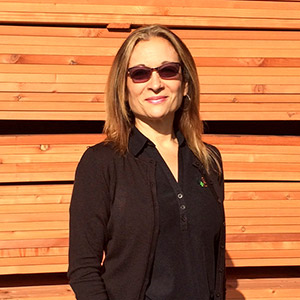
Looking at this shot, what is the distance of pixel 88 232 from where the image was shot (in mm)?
1652

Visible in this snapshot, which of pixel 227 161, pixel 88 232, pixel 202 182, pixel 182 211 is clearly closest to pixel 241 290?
pixel 227 161

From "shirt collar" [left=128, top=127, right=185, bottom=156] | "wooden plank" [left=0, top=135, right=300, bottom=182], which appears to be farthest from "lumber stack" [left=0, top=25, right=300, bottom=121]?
"shirt collar" [left=128, top=127, right=185, bottom=156]

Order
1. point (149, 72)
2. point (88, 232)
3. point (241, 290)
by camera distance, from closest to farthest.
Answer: point (88, 232) → point (149, 72) → point (241, 290)

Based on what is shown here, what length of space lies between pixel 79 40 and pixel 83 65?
0.11 meters

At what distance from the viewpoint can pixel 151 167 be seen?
1.74 meters

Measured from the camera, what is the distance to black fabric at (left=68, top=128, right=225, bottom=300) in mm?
1648

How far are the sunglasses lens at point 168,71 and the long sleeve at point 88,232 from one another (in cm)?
35

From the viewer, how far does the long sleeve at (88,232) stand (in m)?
1.65

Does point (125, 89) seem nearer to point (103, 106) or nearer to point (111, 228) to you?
point (111, 228)

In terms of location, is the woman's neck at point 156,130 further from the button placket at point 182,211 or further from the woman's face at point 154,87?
the button placket at point 182,211

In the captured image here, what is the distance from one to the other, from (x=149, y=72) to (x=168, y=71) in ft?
0.19

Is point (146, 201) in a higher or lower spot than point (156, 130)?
lower

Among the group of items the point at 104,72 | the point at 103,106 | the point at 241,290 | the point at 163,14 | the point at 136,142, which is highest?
the point at 163,14

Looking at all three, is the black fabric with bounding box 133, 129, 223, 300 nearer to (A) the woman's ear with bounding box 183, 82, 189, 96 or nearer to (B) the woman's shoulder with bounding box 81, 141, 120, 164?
(B) the woman's shoulder with bounding box 81, 141, 120, 164
